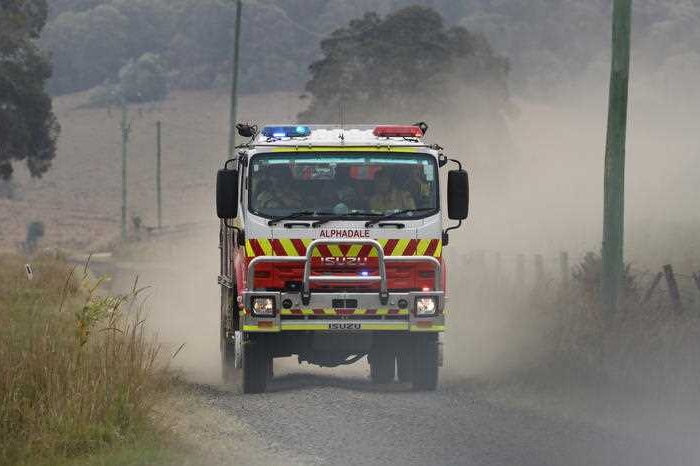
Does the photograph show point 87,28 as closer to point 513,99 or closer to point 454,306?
point 513,99

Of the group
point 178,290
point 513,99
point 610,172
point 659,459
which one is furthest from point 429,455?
point 513,99

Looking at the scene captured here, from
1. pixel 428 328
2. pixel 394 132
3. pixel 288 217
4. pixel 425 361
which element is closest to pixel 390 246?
pixel 428 328

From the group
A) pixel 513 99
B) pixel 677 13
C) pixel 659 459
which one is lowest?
pixel 659 459

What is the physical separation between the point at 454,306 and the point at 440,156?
13333 millimetres

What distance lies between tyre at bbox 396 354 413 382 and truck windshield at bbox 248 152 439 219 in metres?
1.84

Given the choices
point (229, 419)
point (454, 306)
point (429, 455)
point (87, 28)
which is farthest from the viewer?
point (87, 28)

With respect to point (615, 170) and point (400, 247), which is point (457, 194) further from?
point (615, 170)

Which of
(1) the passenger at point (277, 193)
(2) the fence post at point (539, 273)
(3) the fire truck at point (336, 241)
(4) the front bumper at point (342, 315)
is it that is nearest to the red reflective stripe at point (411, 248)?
(3) the fire truck at point (336, 241)

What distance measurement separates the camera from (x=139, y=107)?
523ft

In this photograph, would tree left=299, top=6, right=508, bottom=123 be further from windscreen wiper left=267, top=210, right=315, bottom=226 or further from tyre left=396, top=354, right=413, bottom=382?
windscreen wiper left=267, top=210, right=315, bottom=226

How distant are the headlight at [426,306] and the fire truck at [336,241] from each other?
0.04 feet

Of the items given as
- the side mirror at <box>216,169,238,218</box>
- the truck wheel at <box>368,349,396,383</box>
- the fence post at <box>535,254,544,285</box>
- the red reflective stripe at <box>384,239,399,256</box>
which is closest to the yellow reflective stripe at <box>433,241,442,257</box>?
the red reflective stripe at <box>384,239,399,256</box>

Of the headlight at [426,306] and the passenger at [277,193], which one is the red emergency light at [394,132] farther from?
the headlight at [426,306]

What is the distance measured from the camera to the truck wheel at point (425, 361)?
1797 cm
